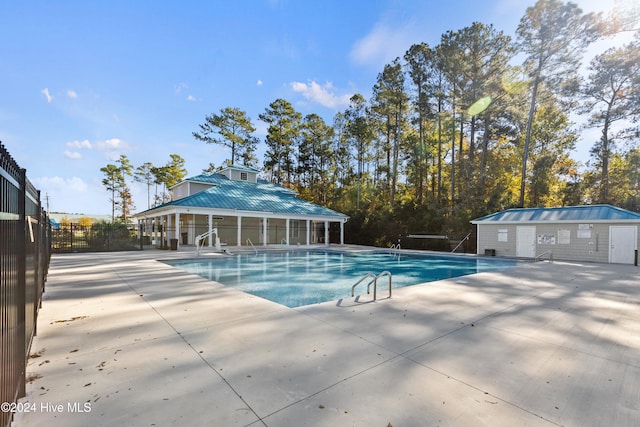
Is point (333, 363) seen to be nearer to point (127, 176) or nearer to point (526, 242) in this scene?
point (526, 242)

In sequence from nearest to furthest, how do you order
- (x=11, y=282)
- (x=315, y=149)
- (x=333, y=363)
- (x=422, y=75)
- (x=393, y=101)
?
(x=11, y=282), (x=333, y=363), (x=422, y=75), (x=393, y=101), (x=315, y=149)

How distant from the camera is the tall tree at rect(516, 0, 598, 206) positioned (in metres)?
19.0

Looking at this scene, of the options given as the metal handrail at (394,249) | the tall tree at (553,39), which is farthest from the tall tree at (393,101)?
the tall tree at (553,39)

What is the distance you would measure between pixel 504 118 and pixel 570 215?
40.6ft

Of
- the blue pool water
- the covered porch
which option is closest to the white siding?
the blue pool water

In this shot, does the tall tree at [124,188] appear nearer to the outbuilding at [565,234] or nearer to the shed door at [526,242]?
the outbuilding at [565,234]

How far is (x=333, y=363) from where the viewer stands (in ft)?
10.3

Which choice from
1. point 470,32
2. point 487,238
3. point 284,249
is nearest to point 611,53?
point 470,32

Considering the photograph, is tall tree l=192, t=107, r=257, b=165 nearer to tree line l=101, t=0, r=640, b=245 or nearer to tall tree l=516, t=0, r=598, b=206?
tree line l=101, t=0, r=640, b=245

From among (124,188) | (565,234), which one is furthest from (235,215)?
(124,188)

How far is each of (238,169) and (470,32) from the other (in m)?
22.1

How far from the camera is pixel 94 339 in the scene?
150 inches

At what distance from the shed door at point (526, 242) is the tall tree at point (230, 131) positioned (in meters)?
30.6

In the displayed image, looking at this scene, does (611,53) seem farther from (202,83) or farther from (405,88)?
(202,83)
